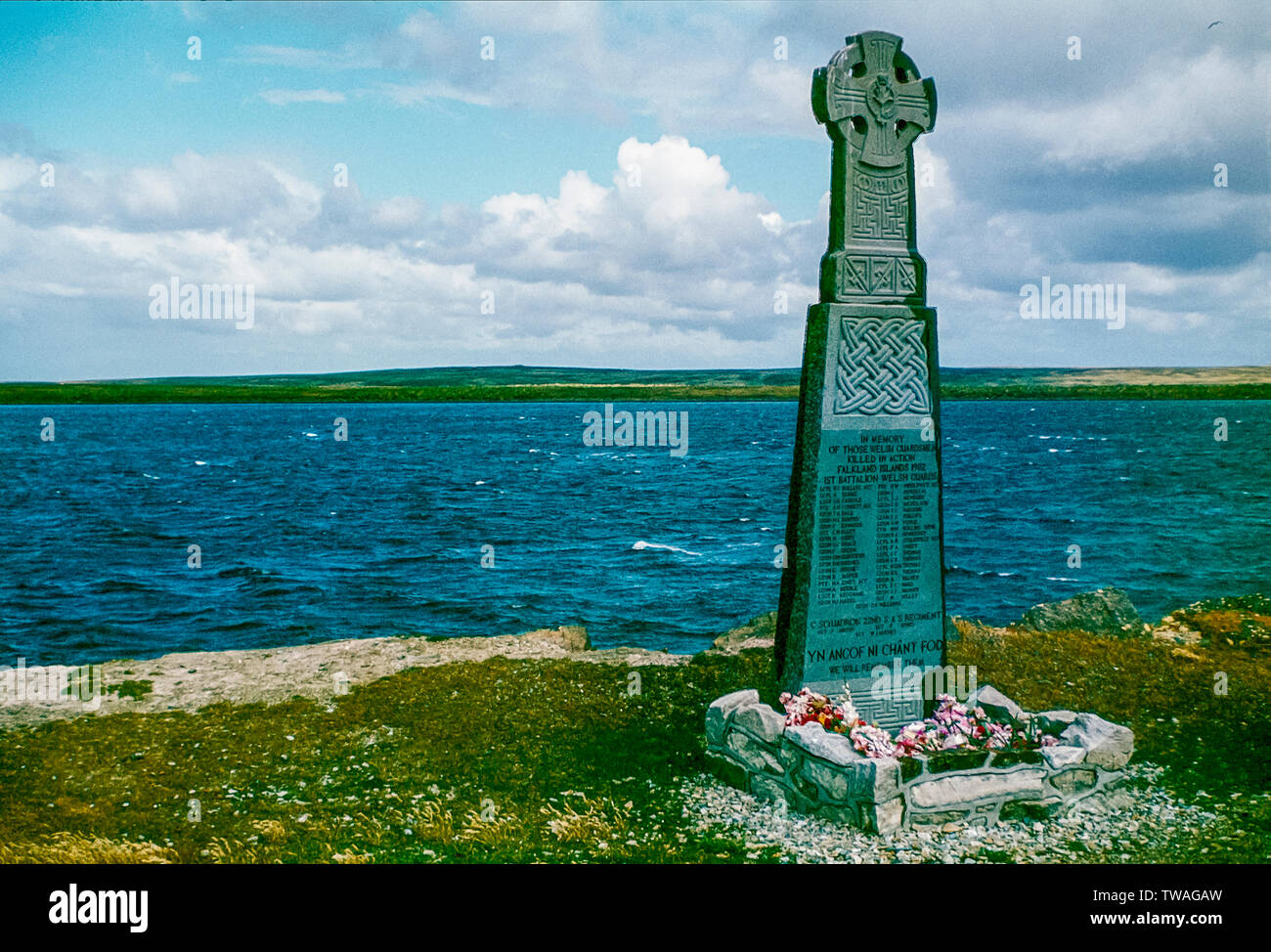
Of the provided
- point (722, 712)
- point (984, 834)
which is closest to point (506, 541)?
point (722, 712)

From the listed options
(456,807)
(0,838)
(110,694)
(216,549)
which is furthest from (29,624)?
(456,807)

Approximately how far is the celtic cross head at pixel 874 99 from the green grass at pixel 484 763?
6.97 meters

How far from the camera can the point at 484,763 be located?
402 inches

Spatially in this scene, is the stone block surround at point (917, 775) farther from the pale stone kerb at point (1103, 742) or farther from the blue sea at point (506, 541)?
the blue sea at point (506, 541)

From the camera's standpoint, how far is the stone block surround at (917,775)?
27.1 ft

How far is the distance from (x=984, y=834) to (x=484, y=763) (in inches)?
205

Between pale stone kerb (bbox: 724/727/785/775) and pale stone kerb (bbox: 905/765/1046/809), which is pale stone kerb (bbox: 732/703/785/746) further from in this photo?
pale stone kerb (bbox: 905/765/1046/809)

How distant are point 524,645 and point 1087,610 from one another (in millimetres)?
10379

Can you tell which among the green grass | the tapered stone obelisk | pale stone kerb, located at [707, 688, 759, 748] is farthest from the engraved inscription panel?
the green grass

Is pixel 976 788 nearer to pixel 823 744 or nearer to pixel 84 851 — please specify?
pixel 823 744

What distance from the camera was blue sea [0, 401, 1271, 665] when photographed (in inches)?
1049

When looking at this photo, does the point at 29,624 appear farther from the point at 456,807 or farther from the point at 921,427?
the point at 921,427

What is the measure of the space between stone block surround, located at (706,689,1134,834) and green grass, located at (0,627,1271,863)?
81 cm

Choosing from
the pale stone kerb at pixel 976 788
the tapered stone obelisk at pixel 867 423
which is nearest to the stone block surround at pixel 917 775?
the pale stone kerb at pixel 976 788
